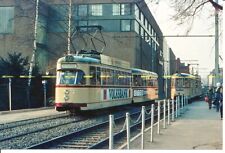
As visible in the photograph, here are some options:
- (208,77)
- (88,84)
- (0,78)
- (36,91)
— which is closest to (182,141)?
(208,77)

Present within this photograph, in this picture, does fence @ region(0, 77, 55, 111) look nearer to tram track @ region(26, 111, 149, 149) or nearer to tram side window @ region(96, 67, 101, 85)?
tram track @ region(26, 111, 149, 149)

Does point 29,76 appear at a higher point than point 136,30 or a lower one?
lower

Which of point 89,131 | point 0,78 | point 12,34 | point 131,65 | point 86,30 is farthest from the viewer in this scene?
point 89,131

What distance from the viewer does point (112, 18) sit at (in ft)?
22.6

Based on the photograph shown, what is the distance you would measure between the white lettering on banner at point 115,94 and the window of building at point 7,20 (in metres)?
6.09

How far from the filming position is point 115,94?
44.0 feet

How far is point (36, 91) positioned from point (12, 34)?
139cm

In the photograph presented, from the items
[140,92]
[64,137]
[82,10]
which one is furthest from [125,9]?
[140,92]

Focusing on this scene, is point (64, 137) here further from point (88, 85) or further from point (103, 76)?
point (103, 76)

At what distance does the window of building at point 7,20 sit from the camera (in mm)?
6734

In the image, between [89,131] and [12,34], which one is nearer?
[12,34]

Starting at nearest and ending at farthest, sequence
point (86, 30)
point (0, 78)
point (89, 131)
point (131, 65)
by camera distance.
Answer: point (86, 30) < point (0, 78) < point (131, 65) < point (89, 131)

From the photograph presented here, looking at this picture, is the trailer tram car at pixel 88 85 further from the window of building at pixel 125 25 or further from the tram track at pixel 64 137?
the window of building at pixel 125 25

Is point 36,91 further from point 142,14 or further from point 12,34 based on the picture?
point 142,14
